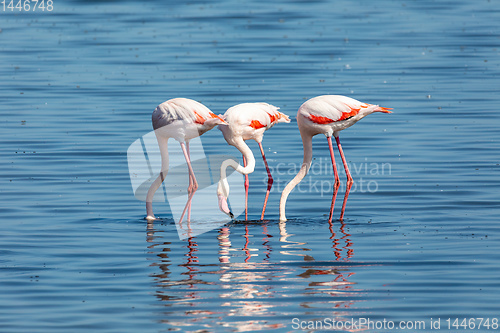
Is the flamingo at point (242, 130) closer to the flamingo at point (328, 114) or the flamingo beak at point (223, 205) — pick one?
the flamingo beak at point (223, 205)

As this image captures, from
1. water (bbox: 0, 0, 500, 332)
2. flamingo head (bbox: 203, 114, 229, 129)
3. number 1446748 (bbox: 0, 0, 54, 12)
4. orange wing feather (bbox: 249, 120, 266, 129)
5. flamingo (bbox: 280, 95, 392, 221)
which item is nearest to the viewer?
water (bbox: 0, 0, 500, 332)

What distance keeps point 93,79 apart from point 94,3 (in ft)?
39.3

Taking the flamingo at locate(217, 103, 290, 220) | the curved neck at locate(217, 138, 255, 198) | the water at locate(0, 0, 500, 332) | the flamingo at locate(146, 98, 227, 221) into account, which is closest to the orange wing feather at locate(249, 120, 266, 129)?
the flamingo at locate(217, 103, 290, 220)

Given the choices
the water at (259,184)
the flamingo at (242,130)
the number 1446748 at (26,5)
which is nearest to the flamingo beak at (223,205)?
the flamingo at (242,130)

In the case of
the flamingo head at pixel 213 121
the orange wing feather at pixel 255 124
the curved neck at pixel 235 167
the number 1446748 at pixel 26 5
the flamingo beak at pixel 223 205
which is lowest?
the flamingo beak at pixel 223 205

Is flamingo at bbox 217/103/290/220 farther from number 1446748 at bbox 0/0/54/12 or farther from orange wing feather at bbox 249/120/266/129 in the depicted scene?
number 1446748 at bbox 0/0/54/12

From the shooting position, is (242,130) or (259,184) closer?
(242,130)

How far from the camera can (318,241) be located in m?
7.83

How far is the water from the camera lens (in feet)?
20.4

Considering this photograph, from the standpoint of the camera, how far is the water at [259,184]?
245 inches

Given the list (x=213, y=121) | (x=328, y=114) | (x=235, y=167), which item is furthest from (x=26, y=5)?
(x=328, y=114)

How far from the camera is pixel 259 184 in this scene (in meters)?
10.5

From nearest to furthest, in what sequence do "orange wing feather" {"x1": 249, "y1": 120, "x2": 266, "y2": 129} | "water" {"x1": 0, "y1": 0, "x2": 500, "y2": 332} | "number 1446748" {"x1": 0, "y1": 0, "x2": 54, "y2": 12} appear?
"water" {"x1": 0, "y1": 0, "x2": 500, "y2": 332}, "orange wing feather" {"x1": 249, "y1": 120, "x2": 266, "y2": 129}, "number 1446748" {"x1": 0, "y1": 0, "x2": 54, "y2": 12}

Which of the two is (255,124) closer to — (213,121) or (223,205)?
(213,121)
